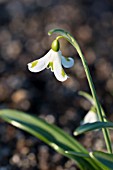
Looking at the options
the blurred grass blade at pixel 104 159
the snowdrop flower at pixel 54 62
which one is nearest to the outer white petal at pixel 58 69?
the snowdrop flower at pixel 54 62

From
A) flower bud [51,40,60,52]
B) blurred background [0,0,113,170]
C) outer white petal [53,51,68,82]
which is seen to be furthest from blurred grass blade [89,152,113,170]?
blurred background [0,0,113,170]

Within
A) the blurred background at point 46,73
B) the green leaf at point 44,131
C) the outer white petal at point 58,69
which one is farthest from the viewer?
the blurred background at point 46,73

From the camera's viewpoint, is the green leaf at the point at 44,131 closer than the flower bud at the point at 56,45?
No

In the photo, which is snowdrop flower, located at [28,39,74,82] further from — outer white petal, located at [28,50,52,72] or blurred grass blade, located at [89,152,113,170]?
blurred grass blade, located at [89,152,113,170]

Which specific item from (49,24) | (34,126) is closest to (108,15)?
(49,24)

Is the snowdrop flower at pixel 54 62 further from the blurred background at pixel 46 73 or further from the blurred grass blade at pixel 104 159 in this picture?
the blurred background at pixel 46 73

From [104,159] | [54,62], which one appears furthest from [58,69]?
[104,159]
